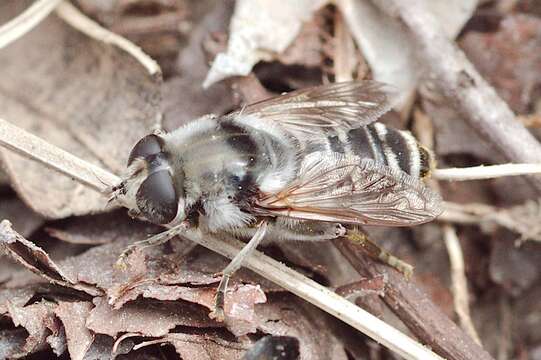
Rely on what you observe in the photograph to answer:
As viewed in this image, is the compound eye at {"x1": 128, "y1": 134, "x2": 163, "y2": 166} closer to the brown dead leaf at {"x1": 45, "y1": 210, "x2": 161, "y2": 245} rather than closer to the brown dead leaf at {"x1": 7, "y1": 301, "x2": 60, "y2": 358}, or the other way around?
the brown dead leaf at {"x1": 45, "y1": 210, "x2": 161, "y2": 245}

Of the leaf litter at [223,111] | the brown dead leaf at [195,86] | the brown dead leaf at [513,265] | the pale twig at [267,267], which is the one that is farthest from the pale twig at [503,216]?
the brown dead leaf at [195,86]

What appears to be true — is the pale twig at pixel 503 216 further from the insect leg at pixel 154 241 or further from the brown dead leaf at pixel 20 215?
the brown dead leaf at pixel 20 215


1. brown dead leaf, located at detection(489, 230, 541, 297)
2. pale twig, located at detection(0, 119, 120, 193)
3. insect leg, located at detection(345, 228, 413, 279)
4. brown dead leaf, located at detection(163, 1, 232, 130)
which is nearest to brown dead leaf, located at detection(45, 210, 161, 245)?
pale twig, located at detection(0, 119, 120, 193)

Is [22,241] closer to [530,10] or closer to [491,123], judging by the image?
[491,123]

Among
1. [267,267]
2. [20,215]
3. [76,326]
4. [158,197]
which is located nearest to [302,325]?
[267,267]

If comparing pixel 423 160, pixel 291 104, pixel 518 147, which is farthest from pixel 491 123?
pixel 291 104

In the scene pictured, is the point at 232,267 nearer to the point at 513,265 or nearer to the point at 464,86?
the point at 464,86
